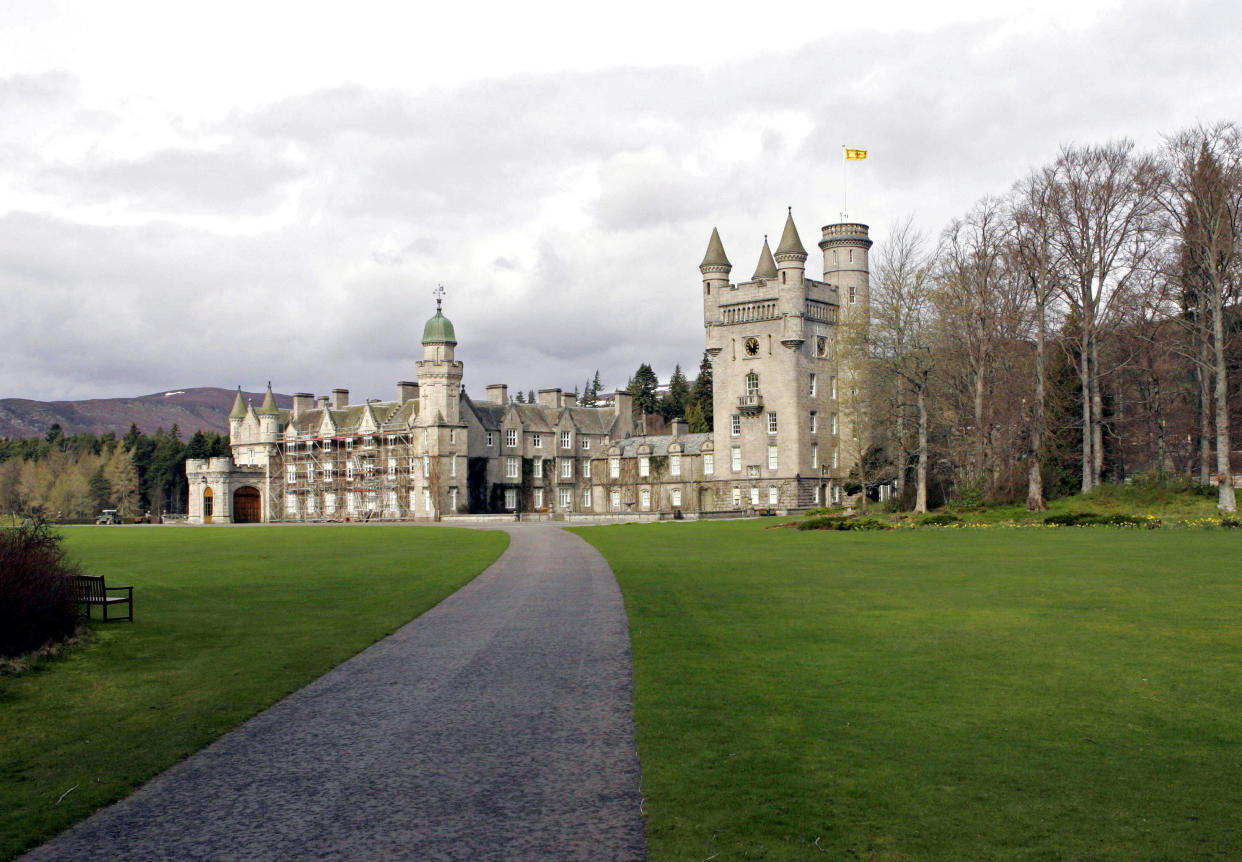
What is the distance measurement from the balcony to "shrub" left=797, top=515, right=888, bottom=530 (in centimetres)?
3194

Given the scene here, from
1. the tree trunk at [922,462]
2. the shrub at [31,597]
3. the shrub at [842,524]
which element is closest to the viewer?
the shrub at [31,597]

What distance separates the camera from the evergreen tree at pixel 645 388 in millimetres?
139250

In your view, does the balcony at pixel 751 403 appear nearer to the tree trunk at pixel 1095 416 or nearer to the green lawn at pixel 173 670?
the tree trunk at pixel 1095 416

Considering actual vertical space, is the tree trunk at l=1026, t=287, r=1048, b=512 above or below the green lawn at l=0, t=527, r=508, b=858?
above

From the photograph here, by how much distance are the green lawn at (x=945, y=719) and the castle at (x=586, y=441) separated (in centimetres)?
5387

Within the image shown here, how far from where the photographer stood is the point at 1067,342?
171 feet

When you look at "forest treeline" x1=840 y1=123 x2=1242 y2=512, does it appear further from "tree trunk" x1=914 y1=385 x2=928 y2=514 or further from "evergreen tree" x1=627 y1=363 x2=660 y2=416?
"evergreen tree" x1=627 y1=363 x2=660 y2=416

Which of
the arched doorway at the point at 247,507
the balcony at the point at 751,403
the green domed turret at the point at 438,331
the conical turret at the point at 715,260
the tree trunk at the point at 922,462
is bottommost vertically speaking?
the arched doorway at the point at 247,507

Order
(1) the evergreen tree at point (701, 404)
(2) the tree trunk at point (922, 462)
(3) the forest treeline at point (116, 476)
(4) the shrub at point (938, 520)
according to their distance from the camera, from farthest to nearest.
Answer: (3) the forest treeline at point (116, 476)
(1) the evergreen tree at point (701, 404)
(2) the tree trunk at point (922, 462)
(4) the shrub at point (938, 520)

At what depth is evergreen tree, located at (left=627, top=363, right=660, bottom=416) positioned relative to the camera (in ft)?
457

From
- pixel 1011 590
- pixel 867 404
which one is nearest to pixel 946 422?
pixel 867 404

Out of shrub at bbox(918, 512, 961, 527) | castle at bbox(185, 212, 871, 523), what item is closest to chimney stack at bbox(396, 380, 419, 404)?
castle at bbox(185, 212, 871, 523)

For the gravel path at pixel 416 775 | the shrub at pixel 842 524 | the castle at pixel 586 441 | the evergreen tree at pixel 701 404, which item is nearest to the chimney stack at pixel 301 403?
the castle at pixel 586 441

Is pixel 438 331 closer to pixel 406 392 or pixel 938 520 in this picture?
pixel 406 392
